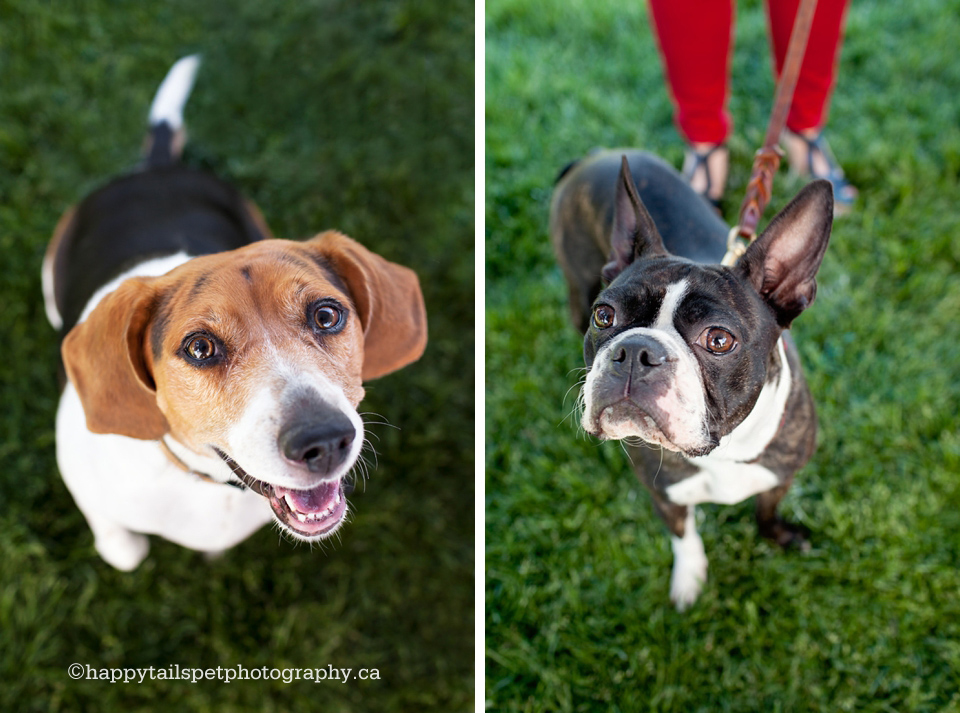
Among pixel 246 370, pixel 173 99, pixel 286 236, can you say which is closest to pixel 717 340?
pixel 246 370

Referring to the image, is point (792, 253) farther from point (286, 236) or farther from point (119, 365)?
point (286, 236)

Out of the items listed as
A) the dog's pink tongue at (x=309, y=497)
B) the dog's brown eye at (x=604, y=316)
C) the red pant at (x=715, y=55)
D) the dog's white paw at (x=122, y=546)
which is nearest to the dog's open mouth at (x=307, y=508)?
the dog's pink tongue at (x=309, y=497)

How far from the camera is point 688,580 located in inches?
130

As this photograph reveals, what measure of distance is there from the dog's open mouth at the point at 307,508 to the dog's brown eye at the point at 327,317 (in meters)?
0.39

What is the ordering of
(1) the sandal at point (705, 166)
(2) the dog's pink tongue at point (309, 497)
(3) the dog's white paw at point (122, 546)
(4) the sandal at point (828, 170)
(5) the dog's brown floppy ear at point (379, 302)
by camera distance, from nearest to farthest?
(2) the dog's pink tongue at point (309, 497)
(5) the dog's brown floppy ear at point (379, 302)
(3) the dog's white paw at point (122, 546)
(1) the sandal at point (705, 166)
(4) the sandal at point (828, 170)

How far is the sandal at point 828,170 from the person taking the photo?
4.41 meters

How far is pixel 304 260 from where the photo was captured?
73.2 inches

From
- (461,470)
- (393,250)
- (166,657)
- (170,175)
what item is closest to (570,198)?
(393,250)

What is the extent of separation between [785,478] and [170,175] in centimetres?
291

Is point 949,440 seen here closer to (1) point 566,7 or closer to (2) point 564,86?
(2) point 564,86

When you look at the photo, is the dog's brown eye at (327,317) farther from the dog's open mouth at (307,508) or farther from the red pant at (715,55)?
the red pant at (715,55)

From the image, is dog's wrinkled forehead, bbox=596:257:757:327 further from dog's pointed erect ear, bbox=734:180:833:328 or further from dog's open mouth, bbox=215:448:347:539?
dog's open mouth, bbox=215:448:347:539

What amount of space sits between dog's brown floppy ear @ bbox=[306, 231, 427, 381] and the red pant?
243 centimetres

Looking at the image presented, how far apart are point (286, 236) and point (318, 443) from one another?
241 cm
